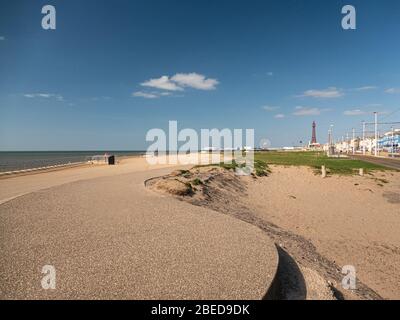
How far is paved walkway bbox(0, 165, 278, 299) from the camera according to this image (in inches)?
173

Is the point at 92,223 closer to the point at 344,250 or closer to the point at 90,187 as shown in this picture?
the point at 90,187

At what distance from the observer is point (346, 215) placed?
15211 millimetres

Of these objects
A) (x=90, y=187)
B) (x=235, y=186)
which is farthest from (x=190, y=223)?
(x=235, y=186)

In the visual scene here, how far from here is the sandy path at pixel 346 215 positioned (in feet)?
31.1

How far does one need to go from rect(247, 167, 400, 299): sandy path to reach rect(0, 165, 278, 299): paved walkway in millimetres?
4443

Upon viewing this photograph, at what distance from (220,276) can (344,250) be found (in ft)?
24.6

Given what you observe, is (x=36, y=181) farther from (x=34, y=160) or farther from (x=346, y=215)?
(x=34, y=160)

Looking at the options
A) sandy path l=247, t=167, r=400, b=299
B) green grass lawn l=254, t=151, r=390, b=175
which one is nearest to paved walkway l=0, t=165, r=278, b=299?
sandy path l=247, t=167, r=400, b=299

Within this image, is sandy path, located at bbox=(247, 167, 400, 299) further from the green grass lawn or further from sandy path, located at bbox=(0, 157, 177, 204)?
sandy path, located at bbox=(0, 157, 177, 204)

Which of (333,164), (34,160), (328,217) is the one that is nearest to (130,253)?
(328,217)

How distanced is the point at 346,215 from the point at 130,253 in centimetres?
1303
